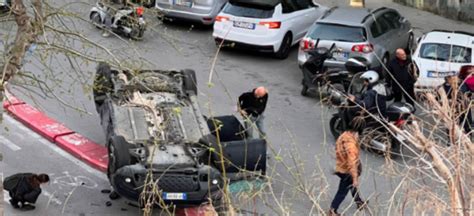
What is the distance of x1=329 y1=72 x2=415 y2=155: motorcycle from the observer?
488 inches

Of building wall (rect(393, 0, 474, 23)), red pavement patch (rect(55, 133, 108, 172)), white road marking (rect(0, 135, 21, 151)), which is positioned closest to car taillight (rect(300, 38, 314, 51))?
red pavement patch (rect(55, 133, 108, 172))

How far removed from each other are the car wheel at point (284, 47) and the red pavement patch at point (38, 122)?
5.98 meters

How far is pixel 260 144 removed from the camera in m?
11.7

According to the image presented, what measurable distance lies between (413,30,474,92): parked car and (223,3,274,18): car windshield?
11.5 feet

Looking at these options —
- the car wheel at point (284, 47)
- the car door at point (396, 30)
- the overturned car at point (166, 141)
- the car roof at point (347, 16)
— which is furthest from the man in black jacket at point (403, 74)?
the car wheel at point (284, 47)

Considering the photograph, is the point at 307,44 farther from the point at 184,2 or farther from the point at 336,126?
the point at 184,2

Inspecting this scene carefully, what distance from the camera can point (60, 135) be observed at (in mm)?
13781

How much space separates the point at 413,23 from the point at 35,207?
547 inches

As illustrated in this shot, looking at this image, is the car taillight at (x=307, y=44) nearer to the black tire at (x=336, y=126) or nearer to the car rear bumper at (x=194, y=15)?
the black tire at (x=336, y=126)

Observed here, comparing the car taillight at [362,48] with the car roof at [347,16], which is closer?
the car taillight at [362,48]

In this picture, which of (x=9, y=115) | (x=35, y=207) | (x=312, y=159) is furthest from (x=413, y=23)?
(x=35, y=207)

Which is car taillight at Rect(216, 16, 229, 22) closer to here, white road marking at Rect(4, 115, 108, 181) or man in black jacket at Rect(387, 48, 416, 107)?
man in black jacket at Rect(387, 48, 416, 107)

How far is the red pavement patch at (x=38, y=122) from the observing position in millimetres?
13891

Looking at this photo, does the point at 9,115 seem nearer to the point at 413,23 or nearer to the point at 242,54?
the point at 242,54
